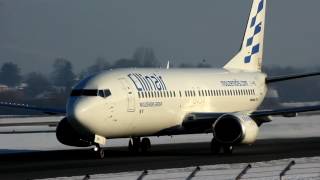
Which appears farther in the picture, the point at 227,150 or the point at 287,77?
the point at 287,77

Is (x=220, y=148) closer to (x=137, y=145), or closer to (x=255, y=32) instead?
(x=137, y=145)

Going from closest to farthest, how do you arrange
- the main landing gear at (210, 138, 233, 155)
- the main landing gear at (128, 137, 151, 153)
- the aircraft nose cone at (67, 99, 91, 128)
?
the aircraft nose cone at (67, 99, 91, 128) → the main landing gear at (210, 138, 233, 155) → the main landing gear at (128, 137, 151, 153)

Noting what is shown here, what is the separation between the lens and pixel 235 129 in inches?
1351

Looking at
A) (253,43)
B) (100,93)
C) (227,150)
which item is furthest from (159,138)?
(100,93)

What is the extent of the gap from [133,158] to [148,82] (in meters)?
3.93

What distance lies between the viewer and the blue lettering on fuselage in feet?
110

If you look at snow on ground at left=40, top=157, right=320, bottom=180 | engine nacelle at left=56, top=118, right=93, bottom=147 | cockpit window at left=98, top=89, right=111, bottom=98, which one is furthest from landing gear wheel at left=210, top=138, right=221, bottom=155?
snow on ground at left=40, top=157, right=320, bottom=180

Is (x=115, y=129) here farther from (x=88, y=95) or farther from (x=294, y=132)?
(x=294, y=132)

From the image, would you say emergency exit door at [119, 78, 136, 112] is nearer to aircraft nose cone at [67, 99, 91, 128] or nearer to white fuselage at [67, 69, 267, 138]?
white fuselage at [67, 69, 267, 138]

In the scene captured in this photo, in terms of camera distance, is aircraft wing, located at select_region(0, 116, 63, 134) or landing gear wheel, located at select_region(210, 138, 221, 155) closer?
landing gear wheel, located at select_region(210, 138, 221, 155)

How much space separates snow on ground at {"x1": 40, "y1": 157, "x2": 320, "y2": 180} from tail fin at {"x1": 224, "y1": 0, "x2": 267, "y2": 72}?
24107 mm

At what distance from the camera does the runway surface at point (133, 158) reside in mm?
25586

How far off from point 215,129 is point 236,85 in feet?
26.6

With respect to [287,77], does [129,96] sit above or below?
below
